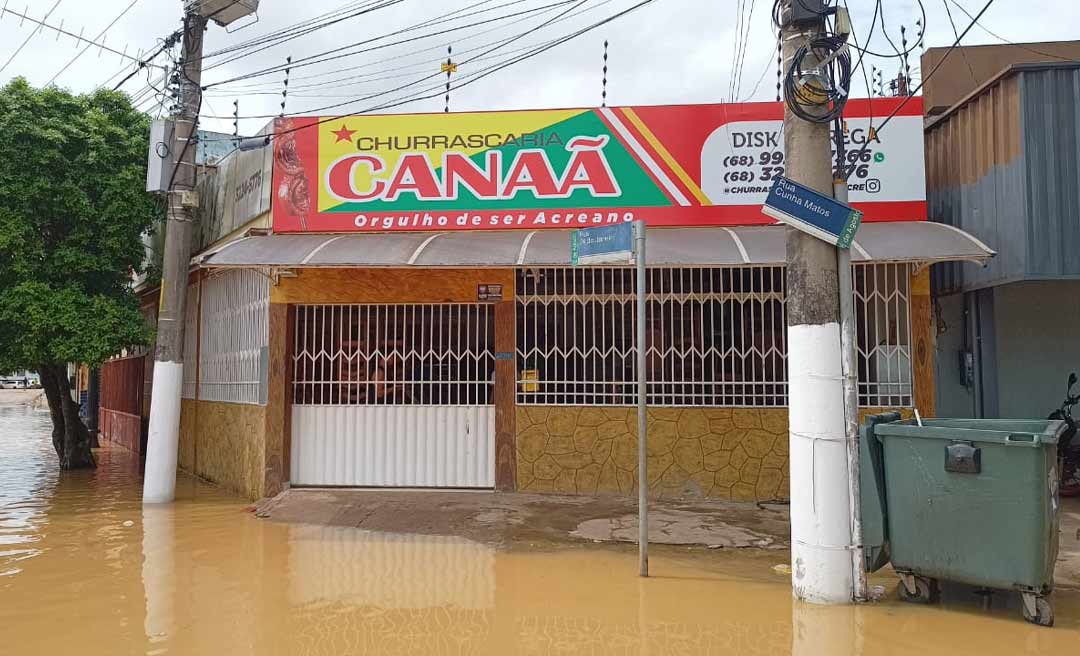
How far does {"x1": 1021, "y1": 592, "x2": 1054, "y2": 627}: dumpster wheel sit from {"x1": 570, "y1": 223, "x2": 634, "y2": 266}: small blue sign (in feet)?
10.4

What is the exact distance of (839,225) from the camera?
4.94m

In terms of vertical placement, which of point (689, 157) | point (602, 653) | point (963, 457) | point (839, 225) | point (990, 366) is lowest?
point (602, 653)

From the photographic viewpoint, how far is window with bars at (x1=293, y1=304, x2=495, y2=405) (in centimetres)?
872

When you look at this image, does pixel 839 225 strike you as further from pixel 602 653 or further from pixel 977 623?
pixel 602 653

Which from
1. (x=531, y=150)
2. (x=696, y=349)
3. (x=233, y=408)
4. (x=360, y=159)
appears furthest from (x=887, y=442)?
(x=233, y=408)

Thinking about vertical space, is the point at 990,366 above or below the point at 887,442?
above

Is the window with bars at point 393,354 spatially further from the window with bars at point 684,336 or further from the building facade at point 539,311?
the window with bars at point 684,336

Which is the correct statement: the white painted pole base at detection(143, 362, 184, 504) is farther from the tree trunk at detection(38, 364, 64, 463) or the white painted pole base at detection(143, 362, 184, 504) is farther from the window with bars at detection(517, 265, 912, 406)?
the window with bars at detection(517, 265, 912, 406)

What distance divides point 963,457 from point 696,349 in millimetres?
3990

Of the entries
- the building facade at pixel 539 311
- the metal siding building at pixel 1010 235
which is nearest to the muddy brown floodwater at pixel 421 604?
the building facade at pixel 539 311

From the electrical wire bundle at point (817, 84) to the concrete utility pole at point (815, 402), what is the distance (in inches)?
2.8

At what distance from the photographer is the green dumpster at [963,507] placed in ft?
14.2

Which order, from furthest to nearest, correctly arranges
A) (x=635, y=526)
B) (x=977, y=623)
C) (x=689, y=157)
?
1. (x=689, y=157)
2. (x=635, y=526)
3. (x=977, y=623)

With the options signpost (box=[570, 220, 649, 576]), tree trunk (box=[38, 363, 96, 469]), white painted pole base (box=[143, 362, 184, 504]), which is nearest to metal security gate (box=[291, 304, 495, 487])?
white painted pole base (box=[143, 362, 184, 504])
